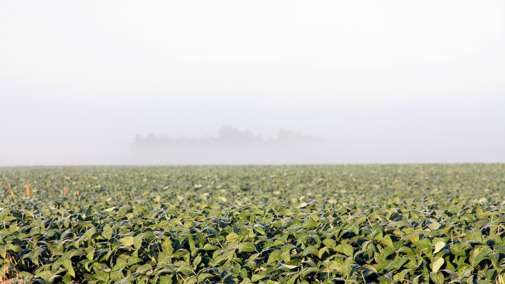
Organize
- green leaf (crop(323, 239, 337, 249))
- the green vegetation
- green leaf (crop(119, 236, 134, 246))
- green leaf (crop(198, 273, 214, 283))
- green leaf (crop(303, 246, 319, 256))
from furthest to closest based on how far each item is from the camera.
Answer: green leaf (crop(119, 236, 134, 246)) → green leaf (crop(323, 239, 337, 249)) → green leaf (crop(303, 246, 319, 256)) → the green vegetation → green leaf (crop(198, 273, 214, 283))

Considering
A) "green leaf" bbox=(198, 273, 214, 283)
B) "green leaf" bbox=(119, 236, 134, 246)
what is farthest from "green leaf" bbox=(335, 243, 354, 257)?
"green leaf" bbox=(119, 236, 134, 246)

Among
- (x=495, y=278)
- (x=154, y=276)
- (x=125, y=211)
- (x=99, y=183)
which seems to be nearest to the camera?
(x=495, y=278)

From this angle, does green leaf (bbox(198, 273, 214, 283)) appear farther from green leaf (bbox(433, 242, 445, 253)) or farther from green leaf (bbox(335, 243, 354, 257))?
green leaf (bbox(433, 242, 445, 253))

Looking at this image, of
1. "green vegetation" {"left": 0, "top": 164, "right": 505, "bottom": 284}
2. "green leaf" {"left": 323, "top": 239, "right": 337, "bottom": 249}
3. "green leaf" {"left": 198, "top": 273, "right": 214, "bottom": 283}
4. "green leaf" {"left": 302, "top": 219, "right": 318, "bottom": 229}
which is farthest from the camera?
"green leaf" {"left": 302, "top": 219, "right": 318, "bottom": 229}

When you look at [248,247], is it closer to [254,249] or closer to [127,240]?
[254,249]

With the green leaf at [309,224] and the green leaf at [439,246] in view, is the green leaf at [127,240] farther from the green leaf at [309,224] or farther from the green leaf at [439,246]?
the green leaf at [439,246]

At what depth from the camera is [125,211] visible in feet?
16.4

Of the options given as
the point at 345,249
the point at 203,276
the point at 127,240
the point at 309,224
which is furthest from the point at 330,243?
the point at 127,240

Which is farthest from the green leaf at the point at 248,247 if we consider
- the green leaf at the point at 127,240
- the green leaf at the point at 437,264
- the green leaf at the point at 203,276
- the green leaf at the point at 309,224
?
the green leaf at the point at 437,264

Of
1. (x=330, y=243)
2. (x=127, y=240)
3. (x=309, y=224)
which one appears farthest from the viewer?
(x=309, y=224)

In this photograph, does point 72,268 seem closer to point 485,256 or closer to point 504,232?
point 485,256

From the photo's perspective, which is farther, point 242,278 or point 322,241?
point 322,241

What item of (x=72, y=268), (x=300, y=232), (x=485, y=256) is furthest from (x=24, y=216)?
(x=485, y=256)

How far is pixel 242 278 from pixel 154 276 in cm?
92
